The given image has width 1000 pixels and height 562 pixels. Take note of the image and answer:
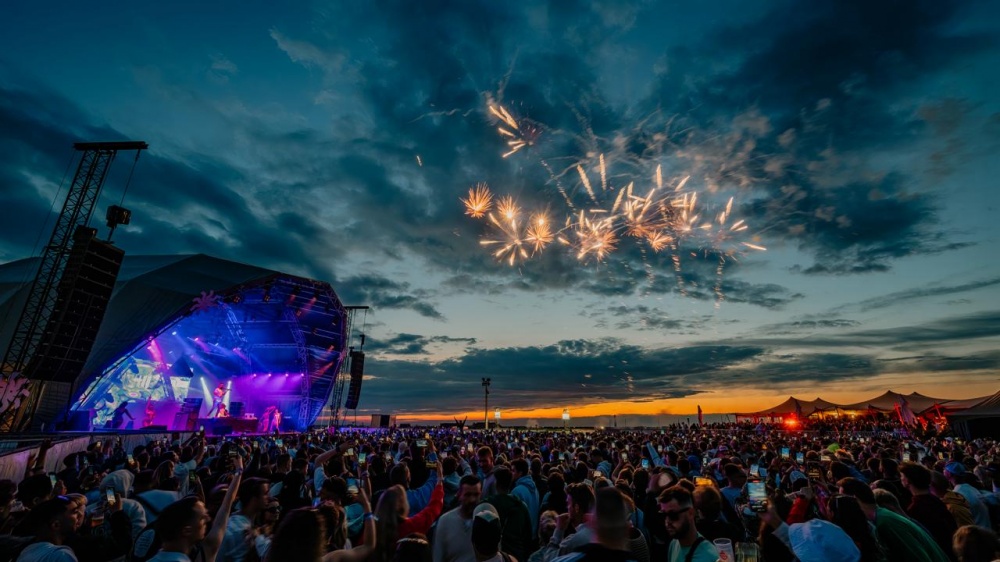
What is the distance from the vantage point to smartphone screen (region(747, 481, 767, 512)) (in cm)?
408

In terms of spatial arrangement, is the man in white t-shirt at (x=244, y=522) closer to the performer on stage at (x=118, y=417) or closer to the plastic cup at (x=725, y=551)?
the plastic cup at (x=725, y=551)

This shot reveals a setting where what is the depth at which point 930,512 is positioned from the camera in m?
5.38

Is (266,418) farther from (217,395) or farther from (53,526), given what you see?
(53,526)

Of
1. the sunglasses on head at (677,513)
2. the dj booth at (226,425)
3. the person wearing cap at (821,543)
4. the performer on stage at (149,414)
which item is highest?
the performer on stage at (149,414)

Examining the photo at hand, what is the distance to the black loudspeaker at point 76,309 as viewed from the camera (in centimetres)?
1966

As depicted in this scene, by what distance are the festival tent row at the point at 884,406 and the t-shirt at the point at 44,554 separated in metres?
51.3

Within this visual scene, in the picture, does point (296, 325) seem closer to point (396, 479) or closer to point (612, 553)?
point (396, 479)

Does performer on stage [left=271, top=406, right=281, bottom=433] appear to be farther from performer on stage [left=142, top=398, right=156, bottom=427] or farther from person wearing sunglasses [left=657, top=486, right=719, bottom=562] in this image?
person wearing sunglasses [left=657, top=486, right=719, bottom=562]

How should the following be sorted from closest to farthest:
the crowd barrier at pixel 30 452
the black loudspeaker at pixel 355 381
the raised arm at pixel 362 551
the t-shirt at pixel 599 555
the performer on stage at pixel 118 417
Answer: the t-shirt at pixel 599 555 < the raised arm at pixel 362 551 < the crowd barrier at pixel 30 452 < the performer on stage at pixel 118 417 < the black loudspeaker at pixel 355 381

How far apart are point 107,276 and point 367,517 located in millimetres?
Answer: 24757

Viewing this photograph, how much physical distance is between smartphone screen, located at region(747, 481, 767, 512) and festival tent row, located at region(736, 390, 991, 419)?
1827 inches

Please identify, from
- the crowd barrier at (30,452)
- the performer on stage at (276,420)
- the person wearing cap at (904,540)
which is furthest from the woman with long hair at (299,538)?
the performer on stage at (276,420)

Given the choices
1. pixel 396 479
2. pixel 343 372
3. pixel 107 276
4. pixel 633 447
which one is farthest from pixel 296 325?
pixel 396 479

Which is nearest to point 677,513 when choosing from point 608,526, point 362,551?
point 608,526
